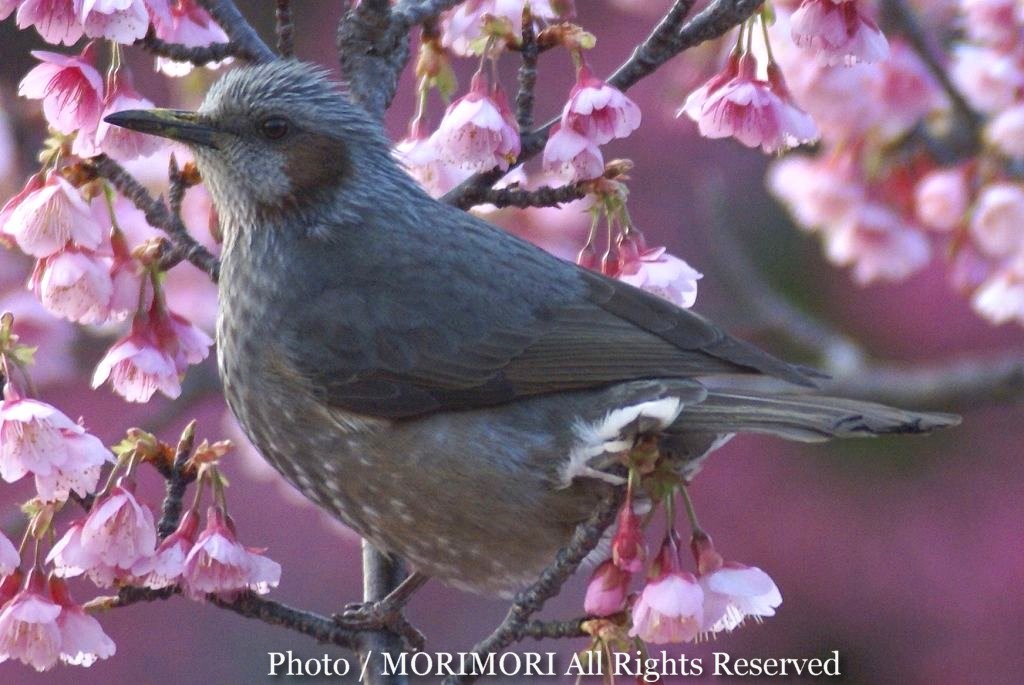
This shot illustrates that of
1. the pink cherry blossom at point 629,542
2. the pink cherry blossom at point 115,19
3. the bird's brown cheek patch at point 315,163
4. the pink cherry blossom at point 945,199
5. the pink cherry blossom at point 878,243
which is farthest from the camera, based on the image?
the pink cherry blossom at point 878,243

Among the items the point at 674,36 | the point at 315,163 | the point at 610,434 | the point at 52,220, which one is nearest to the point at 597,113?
the point at 674,36

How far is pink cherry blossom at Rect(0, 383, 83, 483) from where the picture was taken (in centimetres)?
227

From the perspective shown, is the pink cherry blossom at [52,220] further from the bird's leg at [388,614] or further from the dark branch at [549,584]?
the dark branch at [549,584]

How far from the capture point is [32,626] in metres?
2.28

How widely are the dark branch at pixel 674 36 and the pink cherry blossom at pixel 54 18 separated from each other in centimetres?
72

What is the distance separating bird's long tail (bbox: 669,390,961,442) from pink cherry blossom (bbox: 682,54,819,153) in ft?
1.44

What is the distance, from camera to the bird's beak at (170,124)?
2412 mm

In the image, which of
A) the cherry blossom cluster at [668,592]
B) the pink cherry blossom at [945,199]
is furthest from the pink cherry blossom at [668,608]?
the pink cherry blossom at [945,199]

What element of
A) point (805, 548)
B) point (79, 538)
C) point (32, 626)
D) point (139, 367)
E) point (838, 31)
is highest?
point (805, 548)

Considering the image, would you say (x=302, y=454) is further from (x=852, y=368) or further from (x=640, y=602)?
(x=852, y=368)

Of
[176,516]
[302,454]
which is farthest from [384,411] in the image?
[176,516]

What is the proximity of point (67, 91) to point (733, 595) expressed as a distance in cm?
129

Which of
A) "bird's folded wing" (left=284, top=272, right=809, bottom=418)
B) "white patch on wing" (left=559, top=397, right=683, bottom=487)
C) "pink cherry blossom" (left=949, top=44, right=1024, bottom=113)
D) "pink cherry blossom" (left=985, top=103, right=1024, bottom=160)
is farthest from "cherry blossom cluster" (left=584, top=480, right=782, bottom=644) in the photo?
"pink cherry blossom" (left=949, top=44, right=1024, bottom=113)

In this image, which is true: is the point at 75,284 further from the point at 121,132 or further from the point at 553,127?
the point at 553,127
